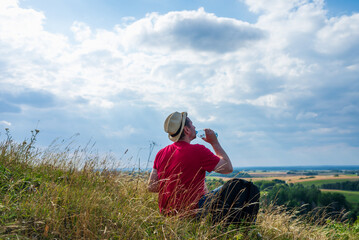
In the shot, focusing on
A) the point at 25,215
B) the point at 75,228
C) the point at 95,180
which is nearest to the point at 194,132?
the point at 75,228

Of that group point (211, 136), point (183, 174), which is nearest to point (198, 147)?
point (211, 136)

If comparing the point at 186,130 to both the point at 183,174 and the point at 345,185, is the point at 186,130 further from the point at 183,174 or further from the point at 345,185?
the point at 345,185

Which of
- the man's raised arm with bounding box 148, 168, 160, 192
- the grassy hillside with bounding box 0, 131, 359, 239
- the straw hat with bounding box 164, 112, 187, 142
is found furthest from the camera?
the man's raised arm with bounding box 148, 168, 160, 192

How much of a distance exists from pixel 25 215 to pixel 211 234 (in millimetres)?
2563

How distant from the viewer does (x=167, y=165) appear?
4.46 meters

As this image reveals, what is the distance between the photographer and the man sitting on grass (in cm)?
427

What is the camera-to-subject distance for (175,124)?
4.53m

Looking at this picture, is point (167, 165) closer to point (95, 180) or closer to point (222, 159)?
point (222, 159)

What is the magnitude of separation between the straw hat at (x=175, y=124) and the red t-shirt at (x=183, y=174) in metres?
0.14

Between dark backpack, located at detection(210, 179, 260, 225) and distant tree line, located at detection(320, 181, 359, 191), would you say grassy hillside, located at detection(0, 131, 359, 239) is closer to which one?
dark backpack, located at detection(210, 179, 260, 225)

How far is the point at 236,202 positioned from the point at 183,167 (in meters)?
0.98

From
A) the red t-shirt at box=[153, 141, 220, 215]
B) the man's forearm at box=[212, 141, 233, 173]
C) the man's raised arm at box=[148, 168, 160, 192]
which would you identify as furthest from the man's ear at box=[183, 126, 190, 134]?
the man's raised arm at box=[148, 168, 160, 192]

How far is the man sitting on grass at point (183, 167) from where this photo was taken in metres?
4.27

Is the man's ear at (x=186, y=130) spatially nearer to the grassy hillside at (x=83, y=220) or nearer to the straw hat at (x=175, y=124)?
the straw hat at (x=175, y=124)
